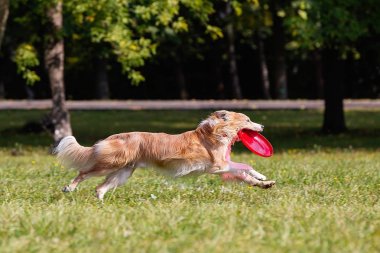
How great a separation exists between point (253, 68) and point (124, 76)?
294 inches

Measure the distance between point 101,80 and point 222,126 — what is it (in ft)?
133

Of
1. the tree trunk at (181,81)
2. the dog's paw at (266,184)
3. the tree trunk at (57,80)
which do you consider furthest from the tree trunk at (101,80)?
the dog's paw at (266,184)

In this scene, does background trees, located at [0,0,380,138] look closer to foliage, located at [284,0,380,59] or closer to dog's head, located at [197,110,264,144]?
foliage, located at [284,0,380,59]

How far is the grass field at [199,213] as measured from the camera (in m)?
7.29

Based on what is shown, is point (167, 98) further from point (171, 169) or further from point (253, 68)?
point (171, 169)

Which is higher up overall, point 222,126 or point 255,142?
A: point 222,126

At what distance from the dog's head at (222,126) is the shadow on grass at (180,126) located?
12.8 metres

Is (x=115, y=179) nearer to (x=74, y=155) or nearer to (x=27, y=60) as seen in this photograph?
(x=74, y=155)

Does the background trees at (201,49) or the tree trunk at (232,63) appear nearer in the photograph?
the background trees at (201,49)

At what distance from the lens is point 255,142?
39.4 feet

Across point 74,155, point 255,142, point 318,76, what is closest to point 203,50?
point 318,76

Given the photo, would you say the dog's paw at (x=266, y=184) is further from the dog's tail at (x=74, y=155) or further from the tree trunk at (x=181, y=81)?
the tree trunk at (x=181, y=81)

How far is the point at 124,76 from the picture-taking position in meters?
54.6

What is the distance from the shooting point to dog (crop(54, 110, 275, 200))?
11.2 meters
